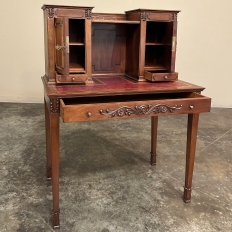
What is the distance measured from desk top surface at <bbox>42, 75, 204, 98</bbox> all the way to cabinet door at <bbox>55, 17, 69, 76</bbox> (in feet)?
0.44

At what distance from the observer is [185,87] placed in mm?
2082

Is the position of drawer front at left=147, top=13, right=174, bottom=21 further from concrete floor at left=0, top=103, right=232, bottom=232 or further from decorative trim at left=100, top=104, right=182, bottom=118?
concrete floor at left=0, top=103, right=232, bottom=232

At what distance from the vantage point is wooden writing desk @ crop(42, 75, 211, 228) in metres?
1.73

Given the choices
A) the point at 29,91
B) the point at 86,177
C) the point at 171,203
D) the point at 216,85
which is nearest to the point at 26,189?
the point at 86,177

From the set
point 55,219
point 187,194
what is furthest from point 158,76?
point 55,219

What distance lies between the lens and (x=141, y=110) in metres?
A: 1.83

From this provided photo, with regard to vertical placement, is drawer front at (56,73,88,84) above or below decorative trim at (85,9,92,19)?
below

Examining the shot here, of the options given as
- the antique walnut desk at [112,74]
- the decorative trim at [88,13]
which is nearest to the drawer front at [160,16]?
the antique walnut desk at [112,74]

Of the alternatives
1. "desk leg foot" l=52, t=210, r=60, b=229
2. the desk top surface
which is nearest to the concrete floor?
"desk leg foot" l=52, t=210, r=60, b=229

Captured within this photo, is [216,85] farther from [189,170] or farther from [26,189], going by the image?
[26,189]

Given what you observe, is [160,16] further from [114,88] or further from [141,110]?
[141,110]

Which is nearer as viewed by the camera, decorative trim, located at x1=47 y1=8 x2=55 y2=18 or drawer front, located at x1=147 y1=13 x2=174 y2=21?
decorative trim, located at x1=47 y1=8 x2=55 y2=18

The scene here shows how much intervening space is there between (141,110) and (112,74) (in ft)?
2.55

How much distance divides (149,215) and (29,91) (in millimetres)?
3671
